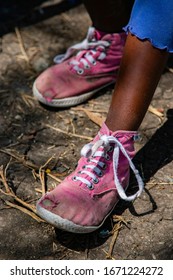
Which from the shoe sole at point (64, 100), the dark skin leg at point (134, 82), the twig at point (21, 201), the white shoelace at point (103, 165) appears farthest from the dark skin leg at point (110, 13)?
the twig at point (21, 201)

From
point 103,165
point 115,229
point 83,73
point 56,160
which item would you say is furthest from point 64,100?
point 115,229

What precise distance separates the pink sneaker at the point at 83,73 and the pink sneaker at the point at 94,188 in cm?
40

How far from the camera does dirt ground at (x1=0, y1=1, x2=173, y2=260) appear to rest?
5.14ft

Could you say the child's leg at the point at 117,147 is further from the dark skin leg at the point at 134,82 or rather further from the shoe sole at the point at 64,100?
the shoe sole at the point at 64,100

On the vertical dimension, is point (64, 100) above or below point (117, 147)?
below

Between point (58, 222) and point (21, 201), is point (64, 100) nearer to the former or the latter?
point (21, 201)

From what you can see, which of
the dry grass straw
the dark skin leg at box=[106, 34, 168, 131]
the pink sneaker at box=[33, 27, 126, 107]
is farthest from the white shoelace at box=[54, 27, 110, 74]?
the dry grass straw

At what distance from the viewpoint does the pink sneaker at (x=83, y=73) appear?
2018 mm

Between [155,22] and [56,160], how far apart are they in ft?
1.76

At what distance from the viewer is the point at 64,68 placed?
6.78 feet

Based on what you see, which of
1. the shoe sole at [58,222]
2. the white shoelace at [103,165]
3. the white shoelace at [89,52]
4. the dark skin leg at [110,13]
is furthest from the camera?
the white shoelace at [89,52]

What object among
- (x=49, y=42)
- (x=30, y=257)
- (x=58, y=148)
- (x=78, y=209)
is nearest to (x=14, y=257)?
(x=30, y=257)

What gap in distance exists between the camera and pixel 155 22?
1.52 meters

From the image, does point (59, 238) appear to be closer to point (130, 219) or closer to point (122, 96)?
point (130, 219)
